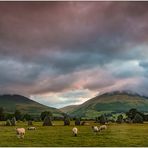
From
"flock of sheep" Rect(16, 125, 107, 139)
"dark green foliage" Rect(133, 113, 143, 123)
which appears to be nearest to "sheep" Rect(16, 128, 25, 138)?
"flock of sheep" Rect(16, 125, 107, 139)

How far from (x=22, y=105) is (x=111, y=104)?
1.70 m

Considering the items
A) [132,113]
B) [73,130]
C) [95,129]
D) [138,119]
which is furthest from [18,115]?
[138,119]

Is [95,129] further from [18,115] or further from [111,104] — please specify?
[18,115]

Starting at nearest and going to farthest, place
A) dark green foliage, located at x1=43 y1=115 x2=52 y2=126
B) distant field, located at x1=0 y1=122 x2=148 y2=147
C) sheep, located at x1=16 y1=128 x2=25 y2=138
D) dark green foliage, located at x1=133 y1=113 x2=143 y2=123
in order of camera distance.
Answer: distant field, located at x1=0 y1=122 x2=148 y2=147 < sheep, located at x1=16 y1=128 x2=25 y2=138 < dark green foliage, located at x1=133 y1=113 x2=143 y2=123 < dark green foliage, located at x1=43 y1=115 x2=52 y2=126

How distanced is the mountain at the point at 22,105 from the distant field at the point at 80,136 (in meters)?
0.25

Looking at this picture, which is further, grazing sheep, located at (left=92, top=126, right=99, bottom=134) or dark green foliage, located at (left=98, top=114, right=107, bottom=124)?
dark green foliage, located at (left=98, top=114, right=107, bottom=124)

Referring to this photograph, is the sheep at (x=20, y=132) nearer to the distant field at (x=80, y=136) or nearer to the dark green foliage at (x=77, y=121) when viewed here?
the distant field at (x=80, y=136)

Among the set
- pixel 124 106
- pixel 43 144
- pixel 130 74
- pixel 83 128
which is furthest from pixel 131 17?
pixel 43 144

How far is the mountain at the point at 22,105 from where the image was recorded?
8.55m

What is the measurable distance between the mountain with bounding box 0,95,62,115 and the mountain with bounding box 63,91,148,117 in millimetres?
472

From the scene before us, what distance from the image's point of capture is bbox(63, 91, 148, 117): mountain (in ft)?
27.8

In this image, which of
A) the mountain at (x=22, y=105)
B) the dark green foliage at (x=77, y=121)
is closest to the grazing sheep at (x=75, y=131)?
the dark green foliage at (x=77, y=121)

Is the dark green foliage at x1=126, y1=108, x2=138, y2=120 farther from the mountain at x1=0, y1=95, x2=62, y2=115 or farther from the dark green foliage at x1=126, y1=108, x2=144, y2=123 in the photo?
the mountain at x1=0, y1=95, x2=62, y2=115

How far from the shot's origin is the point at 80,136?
27.8 feet
